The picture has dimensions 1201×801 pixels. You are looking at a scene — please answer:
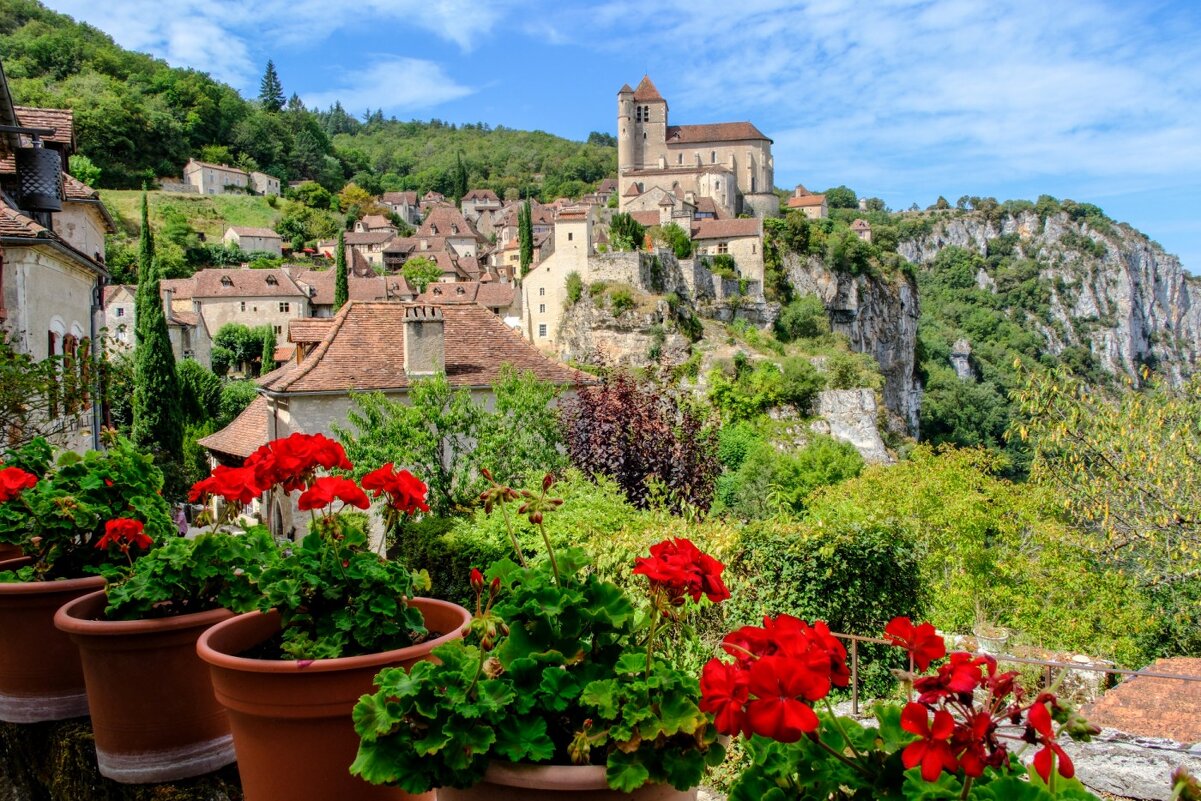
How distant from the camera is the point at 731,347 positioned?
5547 cm

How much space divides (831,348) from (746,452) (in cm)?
3250

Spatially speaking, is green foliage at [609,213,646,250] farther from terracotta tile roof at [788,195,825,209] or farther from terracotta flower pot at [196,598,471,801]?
terracotta flower pot at [196,598,471,801]

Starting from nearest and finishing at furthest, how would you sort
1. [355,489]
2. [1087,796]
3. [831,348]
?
[1087,796] → [355,489] → [831,348]

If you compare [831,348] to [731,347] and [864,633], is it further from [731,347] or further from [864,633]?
[864,633]

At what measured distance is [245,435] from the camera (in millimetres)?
21984

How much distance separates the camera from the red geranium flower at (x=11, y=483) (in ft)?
12.7

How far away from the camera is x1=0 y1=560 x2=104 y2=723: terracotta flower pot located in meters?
3.60

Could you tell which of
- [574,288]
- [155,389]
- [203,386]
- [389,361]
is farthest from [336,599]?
[574,288]

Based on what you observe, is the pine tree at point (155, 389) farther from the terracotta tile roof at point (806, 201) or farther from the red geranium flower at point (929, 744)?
the terracotta tile roof at point (806, 201)

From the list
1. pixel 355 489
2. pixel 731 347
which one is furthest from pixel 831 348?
pixel 355 489

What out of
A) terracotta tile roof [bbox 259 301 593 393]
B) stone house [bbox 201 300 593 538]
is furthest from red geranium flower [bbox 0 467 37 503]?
terracotta tile roof [bbox 259 301 593 393]

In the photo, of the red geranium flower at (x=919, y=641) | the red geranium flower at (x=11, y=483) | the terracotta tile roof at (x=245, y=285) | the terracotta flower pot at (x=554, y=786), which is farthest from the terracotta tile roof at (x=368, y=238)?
the red geranium flower at (x=919, y=641)

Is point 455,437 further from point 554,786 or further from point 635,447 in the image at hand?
point 554,786

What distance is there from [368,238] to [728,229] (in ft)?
147
